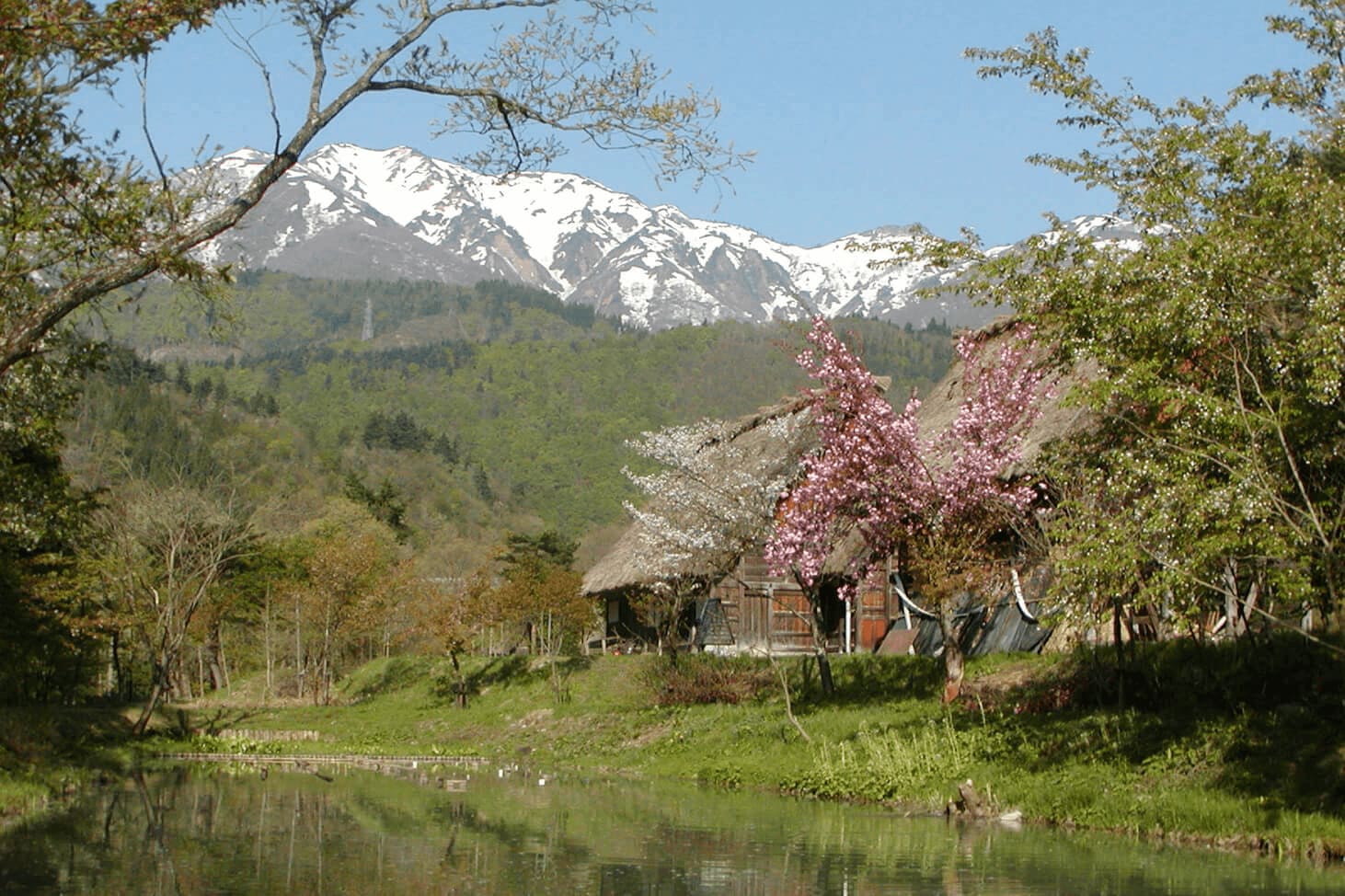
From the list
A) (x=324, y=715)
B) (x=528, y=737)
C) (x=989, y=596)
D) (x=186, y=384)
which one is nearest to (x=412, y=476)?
(x=186, y=384)

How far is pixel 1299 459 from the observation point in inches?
523

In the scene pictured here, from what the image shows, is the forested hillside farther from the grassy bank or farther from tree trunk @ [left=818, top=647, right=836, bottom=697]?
the grassy bank

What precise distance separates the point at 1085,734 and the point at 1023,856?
4.25 metres

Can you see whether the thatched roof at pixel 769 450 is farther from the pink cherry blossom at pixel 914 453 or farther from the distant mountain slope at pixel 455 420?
the distant mountain slope at pixel 455 420

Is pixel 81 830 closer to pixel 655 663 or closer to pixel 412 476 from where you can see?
pixel 655 663

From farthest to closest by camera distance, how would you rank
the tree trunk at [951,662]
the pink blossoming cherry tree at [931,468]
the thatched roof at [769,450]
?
the thatched roof at [769,450]
the tree trunk at [951,662]
the pink blossoming cherry tree at [931,468]

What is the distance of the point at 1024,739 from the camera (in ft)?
59.7

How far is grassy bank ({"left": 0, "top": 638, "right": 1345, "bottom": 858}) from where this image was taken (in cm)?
1457

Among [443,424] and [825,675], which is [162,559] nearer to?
[825,675]

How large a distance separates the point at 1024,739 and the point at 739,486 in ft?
41.3

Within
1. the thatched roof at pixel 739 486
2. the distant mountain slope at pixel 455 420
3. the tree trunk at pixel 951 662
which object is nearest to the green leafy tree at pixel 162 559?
the thatched roof at pixel 739 486

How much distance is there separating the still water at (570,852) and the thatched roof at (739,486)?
10138 millimetres

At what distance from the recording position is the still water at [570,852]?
38.2ft

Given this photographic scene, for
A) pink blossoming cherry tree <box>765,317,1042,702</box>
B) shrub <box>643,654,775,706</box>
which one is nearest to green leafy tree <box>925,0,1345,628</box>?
pink blossoming cherry tree <box>765,317,1042,702</box>
